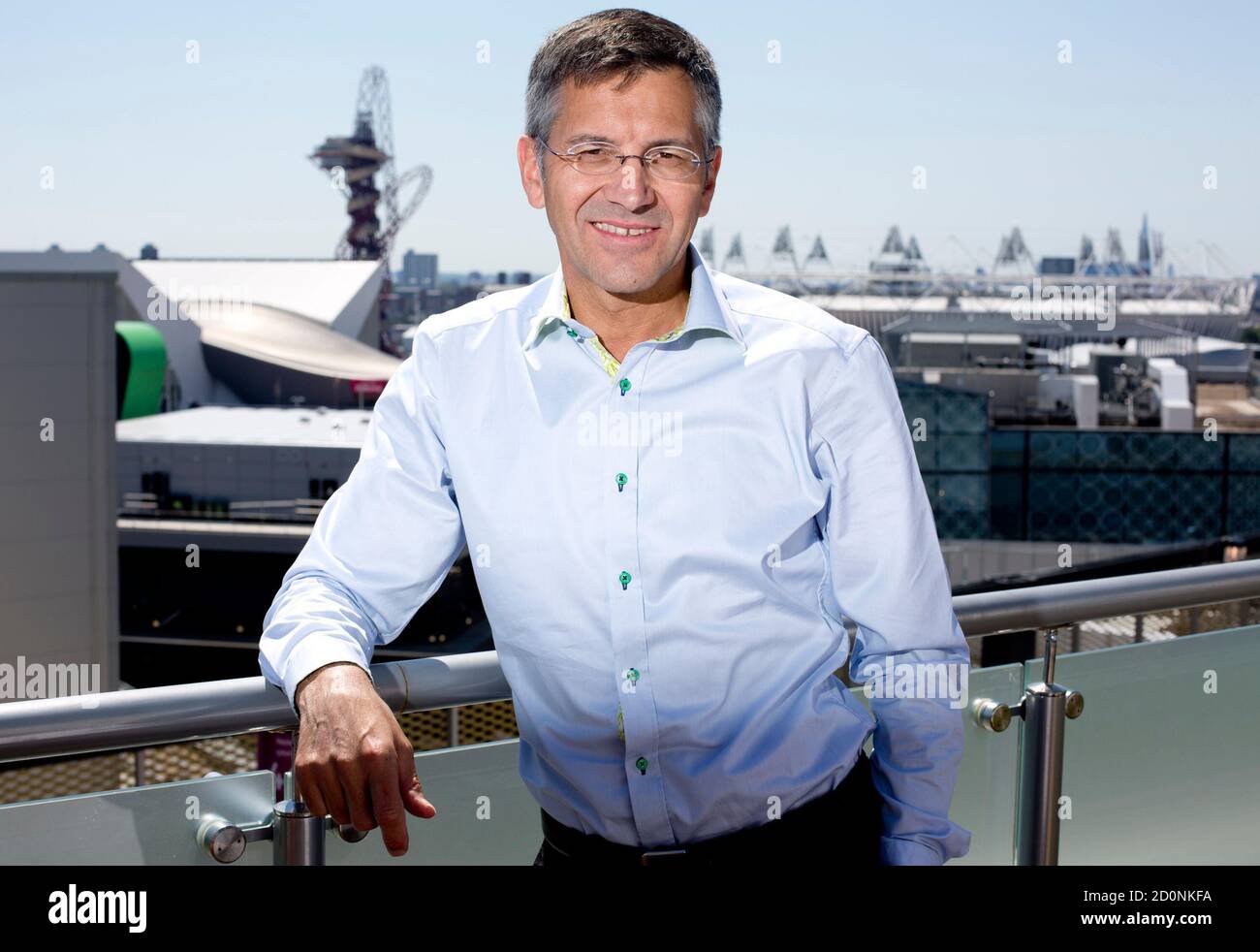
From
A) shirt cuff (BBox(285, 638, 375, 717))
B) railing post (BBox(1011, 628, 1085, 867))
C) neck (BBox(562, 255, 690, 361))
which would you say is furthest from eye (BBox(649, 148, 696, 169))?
railing post (BBox(1011, 628, 1085, 867))

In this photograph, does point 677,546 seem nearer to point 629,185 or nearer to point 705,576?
point 705,576

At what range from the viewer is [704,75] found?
133 cm

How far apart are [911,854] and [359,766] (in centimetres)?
56

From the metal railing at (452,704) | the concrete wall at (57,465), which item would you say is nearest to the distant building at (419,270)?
the concrete wall at (57,465)

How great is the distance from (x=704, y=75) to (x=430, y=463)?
493 millimetres

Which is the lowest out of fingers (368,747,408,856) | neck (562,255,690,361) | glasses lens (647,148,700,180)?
fingers (368,747,408,856)

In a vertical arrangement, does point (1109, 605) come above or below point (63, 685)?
above

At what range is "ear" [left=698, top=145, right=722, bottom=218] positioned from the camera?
1.36m

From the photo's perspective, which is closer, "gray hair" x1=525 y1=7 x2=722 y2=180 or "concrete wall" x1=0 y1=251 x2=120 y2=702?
"gray hair" x1=525 y1=7 x2=722 y2=180

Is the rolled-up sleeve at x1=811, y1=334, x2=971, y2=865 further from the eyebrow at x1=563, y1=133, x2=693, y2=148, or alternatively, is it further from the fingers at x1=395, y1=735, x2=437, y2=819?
the fingers at x1=395, y1=735, x2=437, y2=819

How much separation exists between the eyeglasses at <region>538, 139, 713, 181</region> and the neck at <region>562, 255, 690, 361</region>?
0.33 ft

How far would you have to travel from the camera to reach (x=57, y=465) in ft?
32.7
